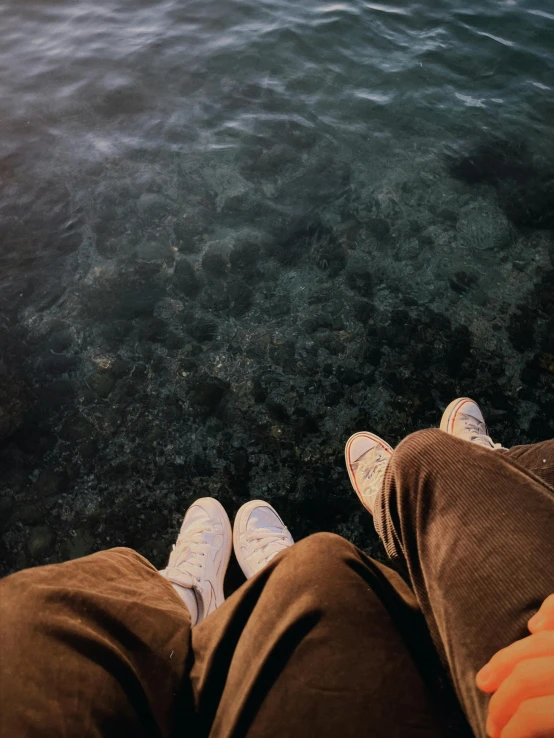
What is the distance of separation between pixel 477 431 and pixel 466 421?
76 mm

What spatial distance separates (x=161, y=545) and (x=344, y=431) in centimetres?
115

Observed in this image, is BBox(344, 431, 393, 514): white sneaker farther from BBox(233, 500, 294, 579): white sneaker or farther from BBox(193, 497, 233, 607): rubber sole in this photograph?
BBox(193, 497, 233, 607): rubber sole

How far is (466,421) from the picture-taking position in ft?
8.42

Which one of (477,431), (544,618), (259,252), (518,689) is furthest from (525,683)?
(259,252)

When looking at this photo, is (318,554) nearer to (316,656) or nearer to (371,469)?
(316,656)

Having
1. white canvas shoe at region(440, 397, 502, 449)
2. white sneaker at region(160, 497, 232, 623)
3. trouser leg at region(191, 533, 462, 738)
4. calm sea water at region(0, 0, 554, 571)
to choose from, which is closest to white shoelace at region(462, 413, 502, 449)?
white canvas shoe at region(440, 397, 502, 449)

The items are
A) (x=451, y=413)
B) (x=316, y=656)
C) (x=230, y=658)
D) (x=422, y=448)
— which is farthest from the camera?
(x=451, y=413)

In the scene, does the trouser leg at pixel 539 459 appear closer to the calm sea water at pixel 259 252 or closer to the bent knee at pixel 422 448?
the bent knee at pixel 422 448

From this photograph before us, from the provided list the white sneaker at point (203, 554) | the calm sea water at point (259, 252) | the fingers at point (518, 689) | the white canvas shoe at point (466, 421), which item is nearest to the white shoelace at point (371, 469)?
the calm sea water at point (259, 252)

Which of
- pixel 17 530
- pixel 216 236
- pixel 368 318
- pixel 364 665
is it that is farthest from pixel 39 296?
pixel 364 665

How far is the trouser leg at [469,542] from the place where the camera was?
1.19m

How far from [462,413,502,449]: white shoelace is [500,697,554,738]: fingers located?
159cm

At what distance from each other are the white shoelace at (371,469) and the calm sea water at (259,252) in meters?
0.16

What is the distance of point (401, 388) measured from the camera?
2.86m
